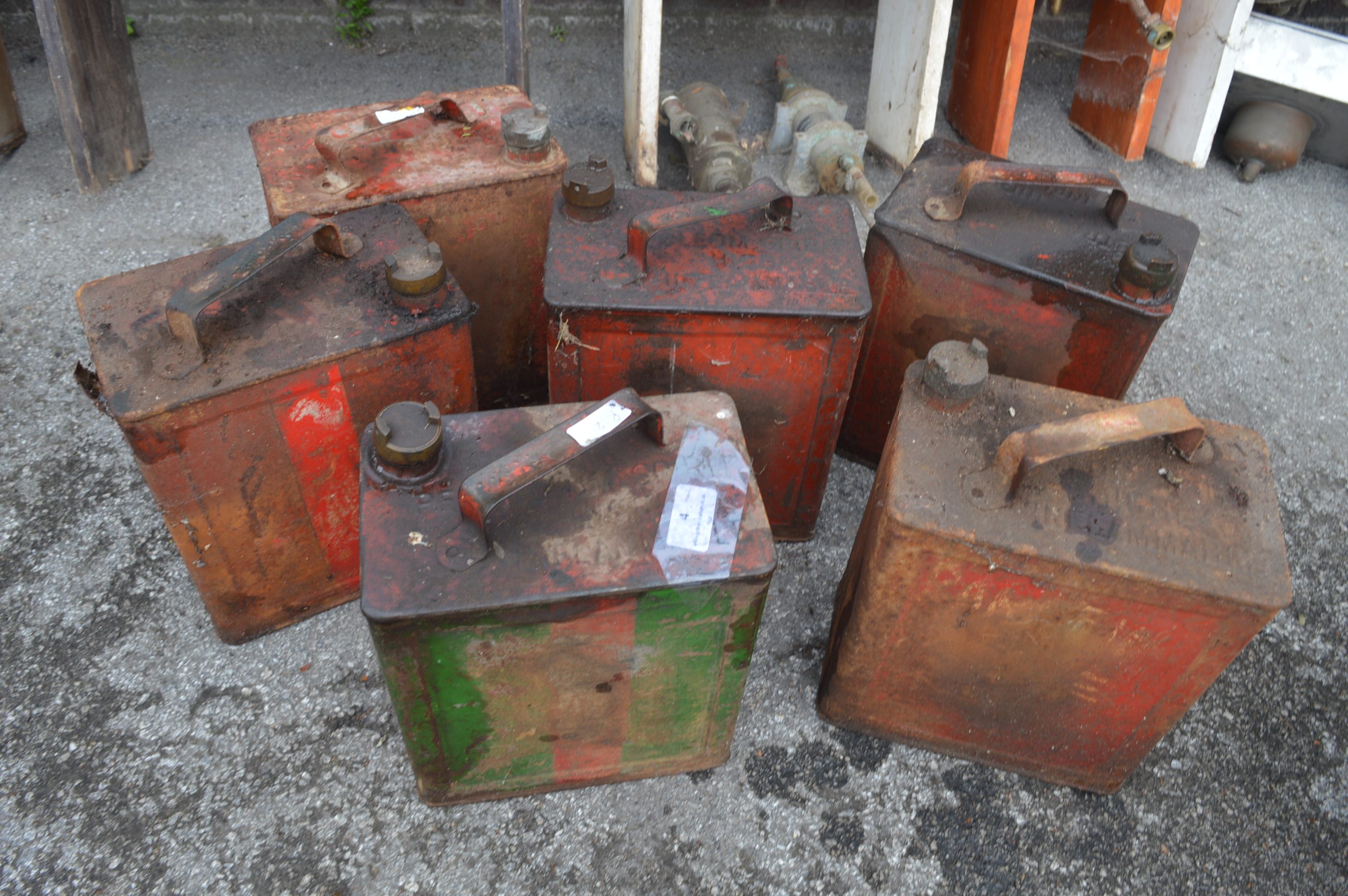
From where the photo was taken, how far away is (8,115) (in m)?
3.05

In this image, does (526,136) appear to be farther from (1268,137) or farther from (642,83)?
(1268,137)

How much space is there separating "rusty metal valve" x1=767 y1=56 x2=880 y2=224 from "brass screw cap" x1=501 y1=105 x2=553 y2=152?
3.59 ft

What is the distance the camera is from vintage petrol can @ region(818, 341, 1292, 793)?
1.39 m

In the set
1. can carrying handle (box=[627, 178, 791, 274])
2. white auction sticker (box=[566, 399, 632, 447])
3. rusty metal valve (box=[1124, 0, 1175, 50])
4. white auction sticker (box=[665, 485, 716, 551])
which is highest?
rusty metal valve (box=[1124, 0, 1175, 50])

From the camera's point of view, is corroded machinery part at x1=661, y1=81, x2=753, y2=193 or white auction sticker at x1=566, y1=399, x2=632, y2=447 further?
corroded machinery part at x1=661, y1=81, x2=753, y2=193

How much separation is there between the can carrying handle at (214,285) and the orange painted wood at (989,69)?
2331 mm

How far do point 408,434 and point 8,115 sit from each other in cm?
273

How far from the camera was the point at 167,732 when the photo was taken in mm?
1766

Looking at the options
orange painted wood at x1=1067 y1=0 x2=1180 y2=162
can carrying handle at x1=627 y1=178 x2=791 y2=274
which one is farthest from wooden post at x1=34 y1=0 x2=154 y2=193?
orange painted wood at x1=1067 y1=0 x2=1180 y2=162

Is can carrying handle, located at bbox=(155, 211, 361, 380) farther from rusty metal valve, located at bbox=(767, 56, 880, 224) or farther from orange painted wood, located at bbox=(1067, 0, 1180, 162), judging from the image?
orange painted wood, located at bbox=(1067, 0, 1180, 162)

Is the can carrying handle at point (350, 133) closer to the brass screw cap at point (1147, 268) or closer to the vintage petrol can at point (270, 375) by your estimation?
the vintage petrol can at point (270, 375)

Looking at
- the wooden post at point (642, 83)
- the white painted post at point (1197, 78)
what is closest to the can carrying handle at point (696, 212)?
the wooden post at point (642, 83)

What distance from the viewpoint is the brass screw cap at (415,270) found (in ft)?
5.37

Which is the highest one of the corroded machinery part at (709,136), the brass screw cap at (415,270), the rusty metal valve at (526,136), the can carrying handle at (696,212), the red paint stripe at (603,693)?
the rusty metal valve at (526,136)
